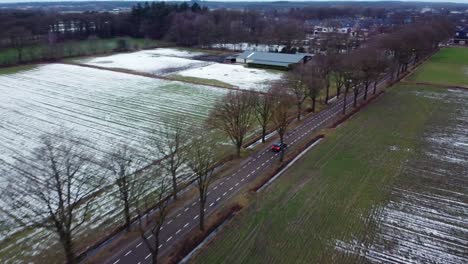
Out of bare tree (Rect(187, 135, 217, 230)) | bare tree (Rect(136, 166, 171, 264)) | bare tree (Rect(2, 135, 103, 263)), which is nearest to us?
bare tree (Rect(136, 166, 171, 264))

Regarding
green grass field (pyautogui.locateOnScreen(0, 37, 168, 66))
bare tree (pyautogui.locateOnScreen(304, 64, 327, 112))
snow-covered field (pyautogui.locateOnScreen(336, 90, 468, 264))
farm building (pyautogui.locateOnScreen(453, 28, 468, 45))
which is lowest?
snow-covered field (pyautogui.locateOnScreen(336, 90, 468, 264))

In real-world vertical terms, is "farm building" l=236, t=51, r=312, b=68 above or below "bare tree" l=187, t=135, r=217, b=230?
above

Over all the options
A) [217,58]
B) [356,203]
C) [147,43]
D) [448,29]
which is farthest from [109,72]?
[448,29]

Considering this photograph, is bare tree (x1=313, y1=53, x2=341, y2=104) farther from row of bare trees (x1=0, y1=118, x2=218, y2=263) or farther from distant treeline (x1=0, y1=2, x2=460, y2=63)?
distant treeline (x1=0, y1=2, x2=460, y2=63)

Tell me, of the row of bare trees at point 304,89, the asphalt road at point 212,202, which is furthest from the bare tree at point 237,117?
the asphalt road at point 212,202

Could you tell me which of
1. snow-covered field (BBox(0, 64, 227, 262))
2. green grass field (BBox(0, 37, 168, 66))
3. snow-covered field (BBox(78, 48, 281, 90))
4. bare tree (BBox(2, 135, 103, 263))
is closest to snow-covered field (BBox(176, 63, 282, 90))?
snow-covered field (BBox(78, 48, 281, 90))

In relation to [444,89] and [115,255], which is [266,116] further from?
[444,89]

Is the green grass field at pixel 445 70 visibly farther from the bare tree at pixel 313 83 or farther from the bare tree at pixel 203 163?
the bare tree at pixel 203 163
